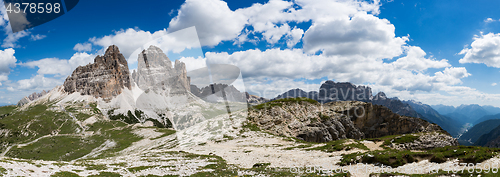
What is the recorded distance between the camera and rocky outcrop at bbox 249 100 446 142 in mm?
90812

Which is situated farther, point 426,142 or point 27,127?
point 27,127

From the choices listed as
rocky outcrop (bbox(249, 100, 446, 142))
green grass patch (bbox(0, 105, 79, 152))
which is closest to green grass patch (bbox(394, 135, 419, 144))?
rocky outcrop (bbox(249, 100, 446, 142))

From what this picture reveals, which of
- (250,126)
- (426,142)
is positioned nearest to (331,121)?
(250,126)

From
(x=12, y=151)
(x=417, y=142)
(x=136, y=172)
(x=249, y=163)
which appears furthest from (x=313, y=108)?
(x=12, y=151)

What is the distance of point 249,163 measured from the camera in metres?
37.3

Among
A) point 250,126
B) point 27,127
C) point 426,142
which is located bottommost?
point 27,127

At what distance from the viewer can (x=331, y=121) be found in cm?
10431

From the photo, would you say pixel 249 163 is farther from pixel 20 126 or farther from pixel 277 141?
pixel 20 126

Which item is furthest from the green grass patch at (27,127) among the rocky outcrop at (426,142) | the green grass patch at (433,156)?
Answer: the rocky outcrop at (426,142)

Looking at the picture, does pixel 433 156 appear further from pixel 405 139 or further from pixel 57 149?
pixel 57 149

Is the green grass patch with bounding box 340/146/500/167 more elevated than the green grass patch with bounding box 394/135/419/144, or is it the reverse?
the green grass patch with bounding box 340/146/500/167

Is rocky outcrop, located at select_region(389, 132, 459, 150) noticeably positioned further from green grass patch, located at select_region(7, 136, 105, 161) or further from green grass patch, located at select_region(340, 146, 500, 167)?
green grass patch, located at select_region(7, 136, 105, 161)

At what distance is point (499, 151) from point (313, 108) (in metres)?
87.4

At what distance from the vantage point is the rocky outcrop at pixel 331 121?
298 feet
